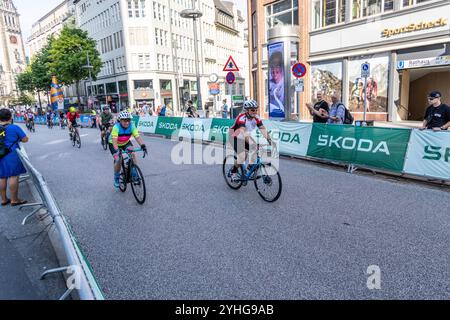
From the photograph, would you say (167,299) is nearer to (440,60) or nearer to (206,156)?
(206,156)

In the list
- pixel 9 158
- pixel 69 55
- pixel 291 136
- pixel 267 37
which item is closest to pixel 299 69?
pixel 291 136

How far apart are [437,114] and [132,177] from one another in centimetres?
679

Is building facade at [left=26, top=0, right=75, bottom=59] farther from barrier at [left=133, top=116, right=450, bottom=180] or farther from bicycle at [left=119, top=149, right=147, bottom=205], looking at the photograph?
bicycle at [left=119, top=149, right=147, bottom=205]

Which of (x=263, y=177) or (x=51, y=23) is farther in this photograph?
(x=51, y=23)

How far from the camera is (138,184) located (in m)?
6.42

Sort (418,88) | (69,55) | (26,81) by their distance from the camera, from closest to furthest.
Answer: (418,88)
(69,55)
(26,81)

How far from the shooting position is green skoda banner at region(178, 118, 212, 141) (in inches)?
566

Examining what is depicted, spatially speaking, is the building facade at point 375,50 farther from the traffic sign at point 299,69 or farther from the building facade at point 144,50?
the building facade at point 144,50

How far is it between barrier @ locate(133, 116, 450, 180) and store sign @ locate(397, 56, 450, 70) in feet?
31.9

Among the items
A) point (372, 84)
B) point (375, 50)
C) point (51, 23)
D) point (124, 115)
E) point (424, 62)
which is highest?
point (51, 23)

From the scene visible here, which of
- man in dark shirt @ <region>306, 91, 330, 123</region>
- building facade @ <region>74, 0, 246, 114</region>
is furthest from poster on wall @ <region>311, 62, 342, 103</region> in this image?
building facade @ <region>74, 0, 246, 114</region>

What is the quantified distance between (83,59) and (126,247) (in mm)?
47990

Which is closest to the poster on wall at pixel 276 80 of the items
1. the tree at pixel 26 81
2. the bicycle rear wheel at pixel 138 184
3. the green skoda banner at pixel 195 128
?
the green skoda banner at pixel 195 128

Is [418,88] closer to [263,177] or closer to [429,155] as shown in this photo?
[429,155]
